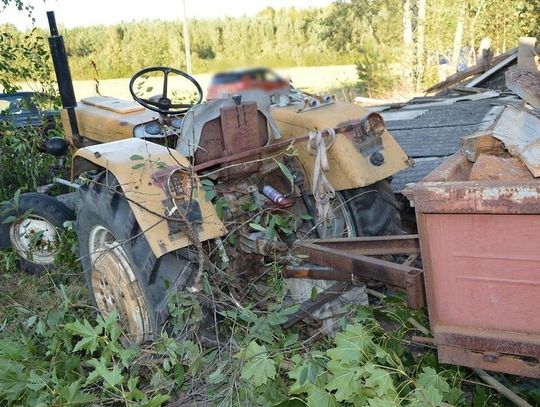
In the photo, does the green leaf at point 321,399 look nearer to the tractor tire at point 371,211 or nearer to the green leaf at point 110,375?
the green leaf at point 110,375

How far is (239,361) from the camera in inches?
102

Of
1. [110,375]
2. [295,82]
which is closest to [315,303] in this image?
[110,375]

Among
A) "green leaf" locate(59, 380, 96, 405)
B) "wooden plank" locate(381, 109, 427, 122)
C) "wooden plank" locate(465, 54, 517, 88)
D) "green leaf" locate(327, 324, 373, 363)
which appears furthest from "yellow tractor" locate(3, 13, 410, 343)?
"wooden plank" locate(465, 54, 517, 88)

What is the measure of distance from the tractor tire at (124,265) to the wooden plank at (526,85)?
2.20m

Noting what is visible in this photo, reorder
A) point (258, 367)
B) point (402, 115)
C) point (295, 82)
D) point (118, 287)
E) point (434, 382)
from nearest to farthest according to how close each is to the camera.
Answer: point (434, 382), point (258, 367), point (118, 287), point (295, 82), point (402, 115)

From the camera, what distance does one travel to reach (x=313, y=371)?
2.38m

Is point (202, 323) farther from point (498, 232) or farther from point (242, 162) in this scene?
point (498, 232)

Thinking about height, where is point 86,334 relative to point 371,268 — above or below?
below

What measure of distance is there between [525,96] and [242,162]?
177 centimetres

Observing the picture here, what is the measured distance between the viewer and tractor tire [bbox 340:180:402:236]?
3.36m

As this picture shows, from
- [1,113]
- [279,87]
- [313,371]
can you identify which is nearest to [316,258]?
[313,371]

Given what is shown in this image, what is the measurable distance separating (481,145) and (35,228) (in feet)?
10.6

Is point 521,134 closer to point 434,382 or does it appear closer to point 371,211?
point 434,382

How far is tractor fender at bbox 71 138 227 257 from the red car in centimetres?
44
